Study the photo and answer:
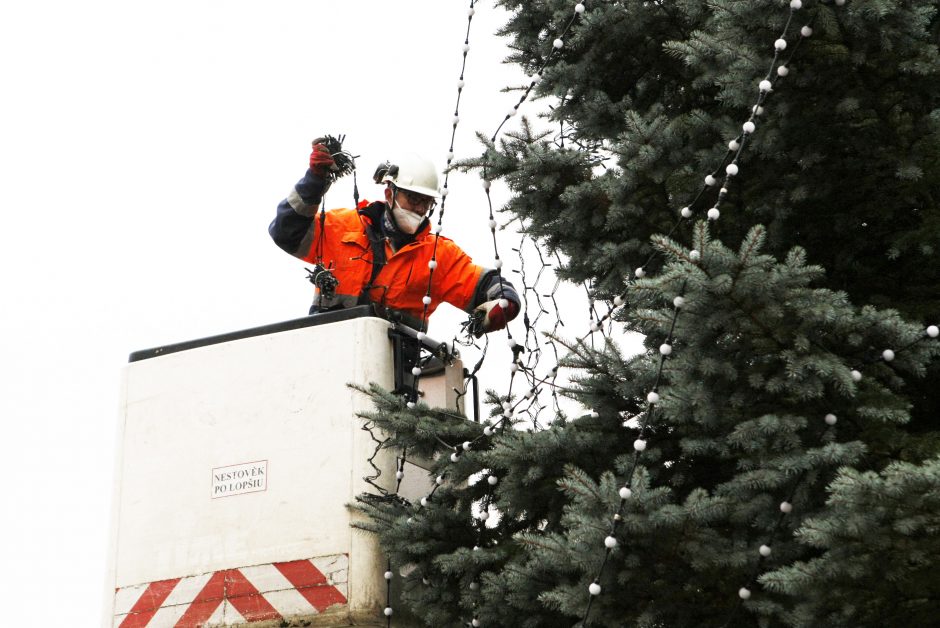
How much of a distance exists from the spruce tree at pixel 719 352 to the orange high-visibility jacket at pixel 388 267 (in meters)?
1.07

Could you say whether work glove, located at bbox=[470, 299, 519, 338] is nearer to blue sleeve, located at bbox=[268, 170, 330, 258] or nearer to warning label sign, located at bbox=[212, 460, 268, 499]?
blue sleeve, located at bbox=[268, 170, 330, 258]

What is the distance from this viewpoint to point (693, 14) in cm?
457

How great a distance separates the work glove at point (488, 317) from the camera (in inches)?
230

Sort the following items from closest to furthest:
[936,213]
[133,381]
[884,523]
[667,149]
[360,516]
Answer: [884,523], [936,213], [667,149], [360,516], [133,381]

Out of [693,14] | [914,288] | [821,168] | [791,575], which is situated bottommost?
[791,575]

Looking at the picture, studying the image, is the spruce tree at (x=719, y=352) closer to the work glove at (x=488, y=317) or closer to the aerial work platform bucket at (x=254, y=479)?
the aerial work platform bucket at (x=254, y=479)

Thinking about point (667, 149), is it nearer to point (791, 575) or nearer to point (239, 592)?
point (791, 575)

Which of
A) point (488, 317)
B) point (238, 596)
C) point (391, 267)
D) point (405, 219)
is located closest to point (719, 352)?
point (488, 317)

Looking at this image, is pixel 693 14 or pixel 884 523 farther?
pixel 693 14

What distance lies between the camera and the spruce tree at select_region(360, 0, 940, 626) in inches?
144

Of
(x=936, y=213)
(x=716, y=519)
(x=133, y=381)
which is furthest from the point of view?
(x=133, y=381)

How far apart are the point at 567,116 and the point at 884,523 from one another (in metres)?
2.40

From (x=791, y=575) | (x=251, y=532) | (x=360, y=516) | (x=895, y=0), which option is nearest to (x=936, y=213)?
(x=895, y=0)

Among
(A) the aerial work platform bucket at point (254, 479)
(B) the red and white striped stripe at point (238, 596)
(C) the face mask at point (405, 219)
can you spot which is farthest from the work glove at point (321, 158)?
(B) the red and white striped stripe at point (238, 596)
